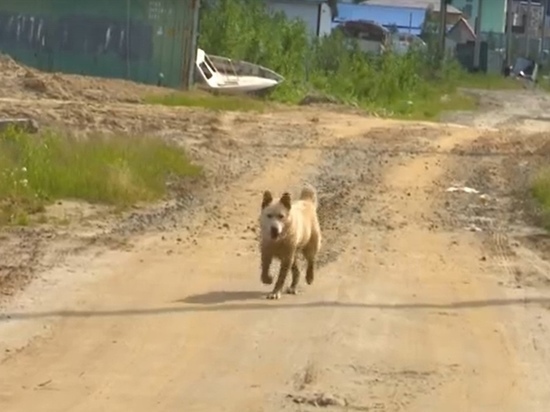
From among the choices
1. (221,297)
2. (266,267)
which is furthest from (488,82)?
(221,297)

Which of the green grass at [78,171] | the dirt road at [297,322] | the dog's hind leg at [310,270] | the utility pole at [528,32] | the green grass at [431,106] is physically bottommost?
the dirt road at [297,322]

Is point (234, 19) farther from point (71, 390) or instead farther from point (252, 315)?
point (71, 390)

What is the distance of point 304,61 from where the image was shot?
4312cm

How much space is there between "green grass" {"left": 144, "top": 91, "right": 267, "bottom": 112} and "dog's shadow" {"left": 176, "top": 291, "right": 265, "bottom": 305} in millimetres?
16684

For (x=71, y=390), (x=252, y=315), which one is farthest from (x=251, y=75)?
(x=71, y=390)

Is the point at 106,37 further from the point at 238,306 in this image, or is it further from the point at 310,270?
the point at 238,306

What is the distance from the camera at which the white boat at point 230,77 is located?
34531mm

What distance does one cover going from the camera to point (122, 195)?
655 inches

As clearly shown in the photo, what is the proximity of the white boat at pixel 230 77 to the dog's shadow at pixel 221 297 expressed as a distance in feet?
73.0

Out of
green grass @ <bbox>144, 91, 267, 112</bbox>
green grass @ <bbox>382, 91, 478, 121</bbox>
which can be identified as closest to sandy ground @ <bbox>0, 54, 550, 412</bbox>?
green grass @ <bbox>144, 91, 267, 112</bbox>

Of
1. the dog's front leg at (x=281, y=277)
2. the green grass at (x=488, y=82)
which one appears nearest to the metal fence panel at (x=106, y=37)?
the dog's front leg at (x=281, y=277)

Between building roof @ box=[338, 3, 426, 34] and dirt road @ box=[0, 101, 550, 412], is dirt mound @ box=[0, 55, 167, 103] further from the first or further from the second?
building roof @ box=[338, 3, 426, 34]

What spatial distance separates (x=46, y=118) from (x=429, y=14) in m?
59.2

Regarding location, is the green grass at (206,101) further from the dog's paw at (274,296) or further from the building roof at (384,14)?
the building roof at (384,14)
